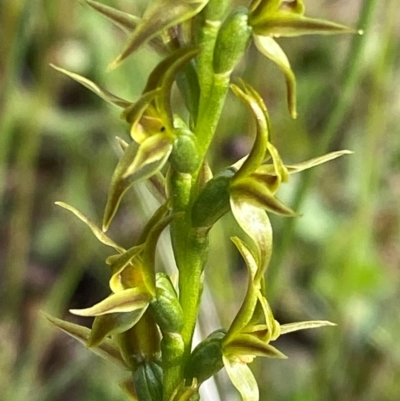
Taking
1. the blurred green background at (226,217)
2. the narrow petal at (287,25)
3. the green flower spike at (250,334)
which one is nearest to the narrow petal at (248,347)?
the green flower spike at (250,334)

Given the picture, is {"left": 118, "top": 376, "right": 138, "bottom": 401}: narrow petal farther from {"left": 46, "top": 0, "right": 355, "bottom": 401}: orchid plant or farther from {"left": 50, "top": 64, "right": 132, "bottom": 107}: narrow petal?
{"left": 50, "top": 64, "right": 132, "bottom": 107}: narrow petal

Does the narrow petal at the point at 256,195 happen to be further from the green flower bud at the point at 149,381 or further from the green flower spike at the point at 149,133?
the green flower bud at the point at 149,381

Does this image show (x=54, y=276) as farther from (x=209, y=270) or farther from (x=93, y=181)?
(x=209, y=270)

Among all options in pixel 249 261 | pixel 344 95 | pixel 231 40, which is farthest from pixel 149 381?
pixel 344 95

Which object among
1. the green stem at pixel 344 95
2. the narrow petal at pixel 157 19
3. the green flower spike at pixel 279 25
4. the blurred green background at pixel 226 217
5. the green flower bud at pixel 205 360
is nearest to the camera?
the narrow petal at pixel 157 19

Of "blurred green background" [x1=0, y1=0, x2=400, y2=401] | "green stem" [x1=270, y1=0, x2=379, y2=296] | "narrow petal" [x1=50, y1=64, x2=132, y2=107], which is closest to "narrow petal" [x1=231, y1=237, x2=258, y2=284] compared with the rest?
"narrow petal" [x1=50, y1=64, x2=132, y2=107]

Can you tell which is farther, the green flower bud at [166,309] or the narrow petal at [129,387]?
the narrow petal at [129,387]

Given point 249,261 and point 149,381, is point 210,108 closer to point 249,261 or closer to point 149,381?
point 249,261
